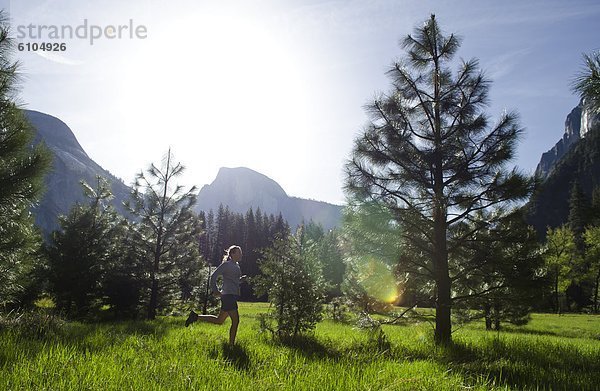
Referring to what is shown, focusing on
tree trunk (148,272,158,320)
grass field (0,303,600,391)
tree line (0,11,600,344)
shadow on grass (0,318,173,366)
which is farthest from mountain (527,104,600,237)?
shadow on grass (0,318,173,366)

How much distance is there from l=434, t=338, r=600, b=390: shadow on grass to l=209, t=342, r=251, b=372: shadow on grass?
11.1ft

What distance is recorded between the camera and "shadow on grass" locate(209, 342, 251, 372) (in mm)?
5220

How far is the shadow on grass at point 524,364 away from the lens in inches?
197

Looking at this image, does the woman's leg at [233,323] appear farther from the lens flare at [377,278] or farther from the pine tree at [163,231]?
the pine tree at [163,231]

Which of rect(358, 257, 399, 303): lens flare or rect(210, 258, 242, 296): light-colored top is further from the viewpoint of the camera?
rect(358, 257, 399, 303): lens flare

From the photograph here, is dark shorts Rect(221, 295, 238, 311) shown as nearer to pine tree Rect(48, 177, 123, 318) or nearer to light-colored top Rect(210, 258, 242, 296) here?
light-colored top Rect(210, 258, 242, 296)

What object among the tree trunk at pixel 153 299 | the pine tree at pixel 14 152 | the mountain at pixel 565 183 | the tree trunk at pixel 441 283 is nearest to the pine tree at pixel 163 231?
the tree trunk at pixel 153 299

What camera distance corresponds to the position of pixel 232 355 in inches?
236

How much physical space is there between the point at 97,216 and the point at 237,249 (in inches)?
532

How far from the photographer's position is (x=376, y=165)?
29.9 feet

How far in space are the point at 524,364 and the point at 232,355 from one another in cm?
554

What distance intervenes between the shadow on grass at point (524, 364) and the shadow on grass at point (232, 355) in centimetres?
340

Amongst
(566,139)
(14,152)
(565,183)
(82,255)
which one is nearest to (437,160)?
(14,152)

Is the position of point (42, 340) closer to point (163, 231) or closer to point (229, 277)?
point (229, 277)
